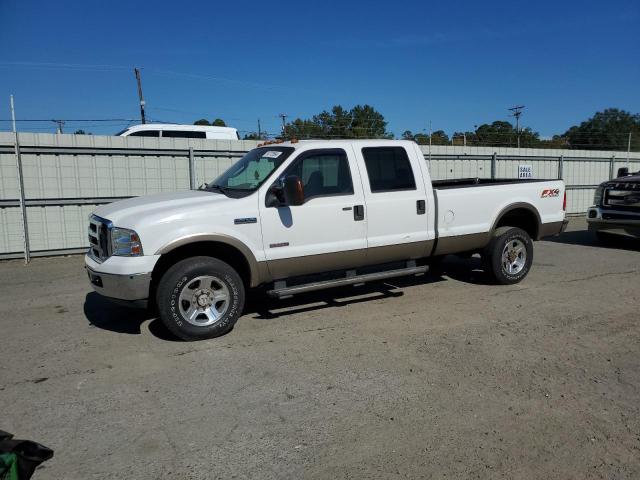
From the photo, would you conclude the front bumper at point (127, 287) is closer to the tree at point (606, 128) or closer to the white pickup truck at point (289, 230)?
A: the white pickup truck at point (289, 230)

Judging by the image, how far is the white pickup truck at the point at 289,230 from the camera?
16.9 ft

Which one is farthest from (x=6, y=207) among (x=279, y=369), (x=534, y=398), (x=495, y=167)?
(x=495, y=167)

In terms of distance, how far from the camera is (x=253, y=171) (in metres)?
6.07

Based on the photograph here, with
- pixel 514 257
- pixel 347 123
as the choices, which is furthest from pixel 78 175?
pixel 347 123

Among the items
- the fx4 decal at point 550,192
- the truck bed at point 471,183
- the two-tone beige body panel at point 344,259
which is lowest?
the two-tone beige body panel at point 344,259

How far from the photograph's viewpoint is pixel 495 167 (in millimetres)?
15383

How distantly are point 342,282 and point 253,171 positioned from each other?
1.65 metres

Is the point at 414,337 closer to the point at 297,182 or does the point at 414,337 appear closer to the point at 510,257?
the point at 297,182

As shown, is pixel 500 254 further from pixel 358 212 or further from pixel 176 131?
pixel 176 131

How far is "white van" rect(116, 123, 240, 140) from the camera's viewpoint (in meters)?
14.7

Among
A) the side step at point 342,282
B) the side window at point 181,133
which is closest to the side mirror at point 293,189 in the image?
the side step at point 342,282

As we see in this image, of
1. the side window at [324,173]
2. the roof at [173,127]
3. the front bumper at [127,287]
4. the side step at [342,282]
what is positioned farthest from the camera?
the roof at [173,127]

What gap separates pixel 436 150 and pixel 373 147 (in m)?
8.89

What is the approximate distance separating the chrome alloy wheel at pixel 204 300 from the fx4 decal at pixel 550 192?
4924 mm
